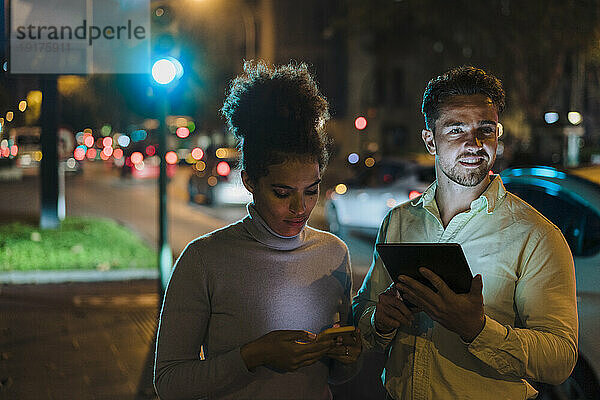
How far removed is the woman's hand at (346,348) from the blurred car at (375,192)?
10.3 metres

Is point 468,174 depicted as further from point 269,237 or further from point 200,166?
point 200,166

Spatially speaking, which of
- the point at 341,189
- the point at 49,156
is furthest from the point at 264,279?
the point at 49,156

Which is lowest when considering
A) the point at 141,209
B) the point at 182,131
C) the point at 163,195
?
the point at 141,209

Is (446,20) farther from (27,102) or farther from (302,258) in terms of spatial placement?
(302,258)

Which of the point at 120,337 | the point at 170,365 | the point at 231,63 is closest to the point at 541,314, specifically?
the point at 170,365

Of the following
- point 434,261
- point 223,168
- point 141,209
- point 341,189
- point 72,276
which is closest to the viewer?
point 434,261

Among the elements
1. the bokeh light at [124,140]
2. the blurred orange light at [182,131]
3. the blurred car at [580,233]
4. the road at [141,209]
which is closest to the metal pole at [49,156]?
the road at [141,209]

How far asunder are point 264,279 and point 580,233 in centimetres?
328

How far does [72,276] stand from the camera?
11016mm

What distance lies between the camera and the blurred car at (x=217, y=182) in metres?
21.2

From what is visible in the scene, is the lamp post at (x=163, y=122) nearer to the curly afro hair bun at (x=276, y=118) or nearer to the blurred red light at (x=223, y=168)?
the curly afro hair bun at (x=276, y=118)

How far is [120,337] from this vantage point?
8.01 meters

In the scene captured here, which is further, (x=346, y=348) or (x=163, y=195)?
(x=163, y=195)

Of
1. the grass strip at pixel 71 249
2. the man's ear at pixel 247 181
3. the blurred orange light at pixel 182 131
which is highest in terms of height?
the blurred orange light at pixel 182 131
